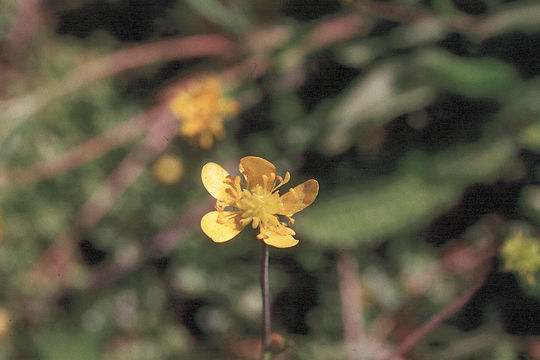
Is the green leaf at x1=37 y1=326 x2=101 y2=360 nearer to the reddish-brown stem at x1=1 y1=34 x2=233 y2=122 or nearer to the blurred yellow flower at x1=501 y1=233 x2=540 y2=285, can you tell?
the reddish-brown stem at x1=1 y1=34 x2=233 y2=122

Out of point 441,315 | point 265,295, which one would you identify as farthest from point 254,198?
point 441,315

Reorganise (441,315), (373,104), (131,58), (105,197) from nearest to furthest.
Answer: (441,315) → (373,104) → (105,197) → (131,58)

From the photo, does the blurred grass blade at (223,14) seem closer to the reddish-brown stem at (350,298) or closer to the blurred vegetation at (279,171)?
the blurred vegetation at (279,171)

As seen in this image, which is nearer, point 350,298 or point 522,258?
point 522,258

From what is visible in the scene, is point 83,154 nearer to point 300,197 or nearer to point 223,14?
point 223,14

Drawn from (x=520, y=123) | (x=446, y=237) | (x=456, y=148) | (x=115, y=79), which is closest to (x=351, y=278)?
(x=446, y=237)

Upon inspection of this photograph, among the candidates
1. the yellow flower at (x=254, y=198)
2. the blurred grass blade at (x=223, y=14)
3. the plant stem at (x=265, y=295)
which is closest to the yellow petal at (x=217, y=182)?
the yellow flower at (x=254, y=198)
